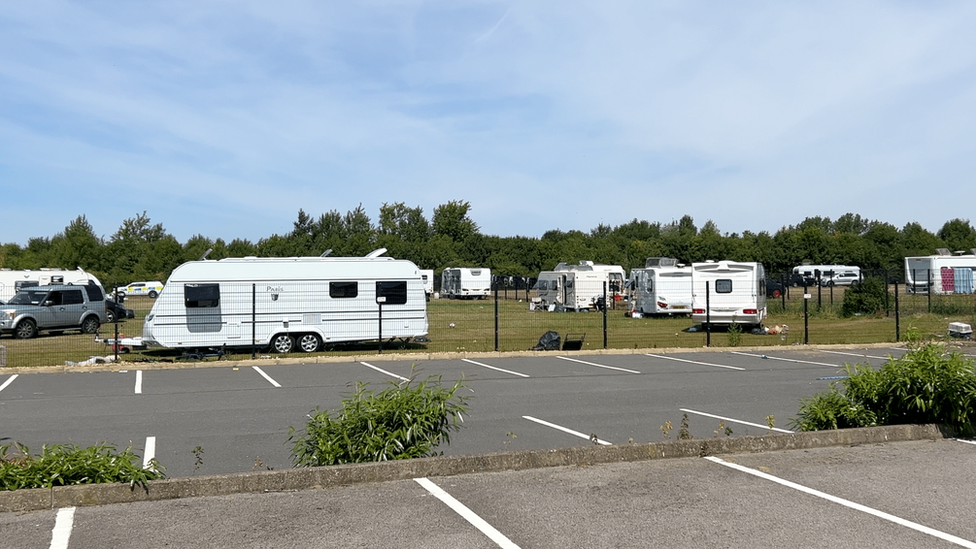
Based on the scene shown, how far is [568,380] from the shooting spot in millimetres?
15453

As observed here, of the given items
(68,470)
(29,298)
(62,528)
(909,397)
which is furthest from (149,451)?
(29,298)

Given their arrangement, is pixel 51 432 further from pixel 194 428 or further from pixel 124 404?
pixel 124 404

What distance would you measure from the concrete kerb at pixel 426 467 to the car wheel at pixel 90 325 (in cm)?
2593

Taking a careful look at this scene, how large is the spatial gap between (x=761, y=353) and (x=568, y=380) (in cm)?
772

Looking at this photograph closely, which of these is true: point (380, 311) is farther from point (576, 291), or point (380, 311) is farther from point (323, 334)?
point (576, 291)

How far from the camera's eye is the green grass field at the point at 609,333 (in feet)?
72.8

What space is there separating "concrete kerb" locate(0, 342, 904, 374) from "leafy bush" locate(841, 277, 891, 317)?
1065 centimetres

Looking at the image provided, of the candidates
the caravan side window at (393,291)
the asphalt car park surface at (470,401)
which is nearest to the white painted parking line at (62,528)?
the asphalt car park surface at (470,401)

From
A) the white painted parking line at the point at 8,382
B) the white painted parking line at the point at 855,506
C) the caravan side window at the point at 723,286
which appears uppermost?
the caravan side window at the point at 723,286

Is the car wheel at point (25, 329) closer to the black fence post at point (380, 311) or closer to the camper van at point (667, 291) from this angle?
the black fence post at point (380, 311)

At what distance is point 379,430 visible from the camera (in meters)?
7.08

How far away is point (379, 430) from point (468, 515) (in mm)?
1452

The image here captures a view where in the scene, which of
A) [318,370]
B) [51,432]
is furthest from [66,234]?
[51,432]

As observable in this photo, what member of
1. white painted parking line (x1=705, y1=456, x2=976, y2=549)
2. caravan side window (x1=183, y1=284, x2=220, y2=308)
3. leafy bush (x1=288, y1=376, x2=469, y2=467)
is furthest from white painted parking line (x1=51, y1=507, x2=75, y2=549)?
caravan side window (x1=183, y1=284, x2=220, y2=308)
